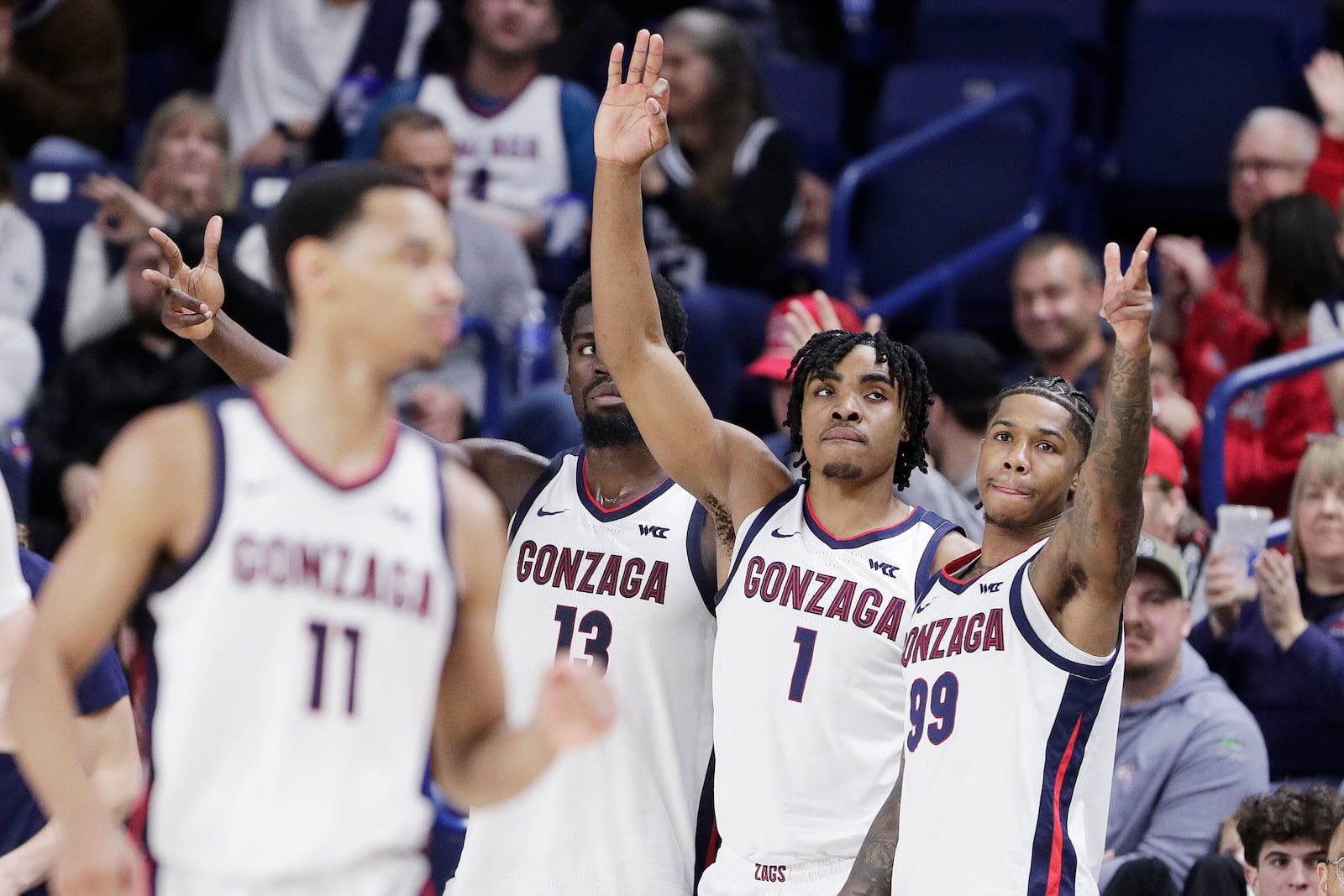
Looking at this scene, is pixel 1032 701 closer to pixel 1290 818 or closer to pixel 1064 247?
pixel 1290 818

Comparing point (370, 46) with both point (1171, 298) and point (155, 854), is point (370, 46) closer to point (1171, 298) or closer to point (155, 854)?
point (1171, 298)

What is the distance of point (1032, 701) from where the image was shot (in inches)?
152

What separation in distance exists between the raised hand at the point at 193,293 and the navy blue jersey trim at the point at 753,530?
124cm

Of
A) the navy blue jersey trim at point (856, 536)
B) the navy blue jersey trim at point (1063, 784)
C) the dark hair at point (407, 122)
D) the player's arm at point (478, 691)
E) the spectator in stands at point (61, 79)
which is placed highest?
the spectator in stands at point (61, 79)

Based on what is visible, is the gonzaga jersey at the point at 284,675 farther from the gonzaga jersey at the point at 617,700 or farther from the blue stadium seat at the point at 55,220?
the blue stadium seat at the point at 55,220

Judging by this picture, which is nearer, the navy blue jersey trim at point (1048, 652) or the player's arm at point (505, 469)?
the navy blue jersey trim at point (1048, 652)

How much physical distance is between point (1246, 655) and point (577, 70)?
14.8 ft

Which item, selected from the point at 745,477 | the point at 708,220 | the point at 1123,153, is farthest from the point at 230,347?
the point at 1123,153

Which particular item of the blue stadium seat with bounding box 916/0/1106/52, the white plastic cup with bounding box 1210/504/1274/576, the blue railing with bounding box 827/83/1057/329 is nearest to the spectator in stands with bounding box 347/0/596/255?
the blue railing with bounding box 827/83/1057/329

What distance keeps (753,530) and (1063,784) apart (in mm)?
899

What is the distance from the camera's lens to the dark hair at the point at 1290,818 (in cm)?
481

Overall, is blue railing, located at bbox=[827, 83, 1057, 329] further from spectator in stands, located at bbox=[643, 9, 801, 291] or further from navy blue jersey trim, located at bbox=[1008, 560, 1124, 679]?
navy blue jersey trim, located at bbox=[1008, 560, 1124, 679]

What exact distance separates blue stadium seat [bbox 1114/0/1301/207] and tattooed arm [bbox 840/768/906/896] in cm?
610

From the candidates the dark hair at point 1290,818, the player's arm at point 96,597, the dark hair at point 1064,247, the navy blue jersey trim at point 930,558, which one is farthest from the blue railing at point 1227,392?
the player's arm at point 96,597
